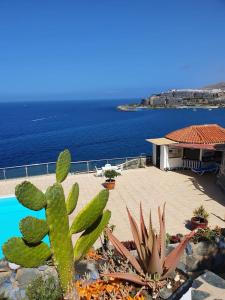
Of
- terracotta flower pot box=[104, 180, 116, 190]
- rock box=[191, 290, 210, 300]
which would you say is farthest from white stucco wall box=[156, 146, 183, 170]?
rock box=[191, 290, 210, 300]

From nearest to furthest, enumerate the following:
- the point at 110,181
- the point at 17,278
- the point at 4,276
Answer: the point at 17,278
the point at 4,276
the point at 110,181

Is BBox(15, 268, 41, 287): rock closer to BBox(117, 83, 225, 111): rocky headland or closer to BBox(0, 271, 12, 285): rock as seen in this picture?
BBox(0, 271, 12, 285): rock

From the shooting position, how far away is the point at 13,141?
69375 millimetres

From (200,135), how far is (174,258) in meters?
14.4

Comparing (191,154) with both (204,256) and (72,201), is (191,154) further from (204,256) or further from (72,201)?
(72,201)

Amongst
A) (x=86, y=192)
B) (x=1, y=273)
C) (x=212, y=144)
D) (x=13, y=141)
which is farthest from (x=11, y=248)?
(x=13, y=141)

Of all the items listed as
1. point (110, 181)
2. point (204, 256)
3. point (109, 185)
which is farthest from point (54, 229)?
point (110, 181)

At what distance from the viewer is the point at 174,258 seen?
6184mm

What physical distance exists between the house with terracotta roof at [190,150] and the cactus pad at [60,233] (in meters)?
14.3

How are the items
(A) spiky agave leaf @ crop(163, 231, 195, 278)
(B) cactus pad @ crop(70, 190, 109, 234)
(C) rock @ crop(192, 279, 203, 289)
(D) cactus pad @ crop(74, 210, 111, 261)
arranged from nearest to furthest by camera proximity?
(B) cactus pad @ crop(70, 190, 109, 234)
(D) cactus pad @ crop(74, 210, 111, 261)
(A) spiky agave leaf @ crop(163, 231, 195, 278)
(C) rock @ crop(192, 279, 203, 289)

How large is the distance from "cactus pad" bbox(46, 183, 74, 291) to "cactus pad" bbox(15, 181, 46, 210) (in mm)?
173

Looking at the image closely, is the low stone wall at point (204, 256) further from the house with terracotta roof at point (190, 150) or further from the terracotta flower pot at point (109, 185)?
the house with terracotta roof at point (190, 150)

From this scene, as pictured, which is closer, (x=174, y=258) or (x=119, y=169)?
(x=174, y=258)

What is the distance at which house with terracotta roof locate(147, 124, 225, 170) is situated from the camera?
18969mm
